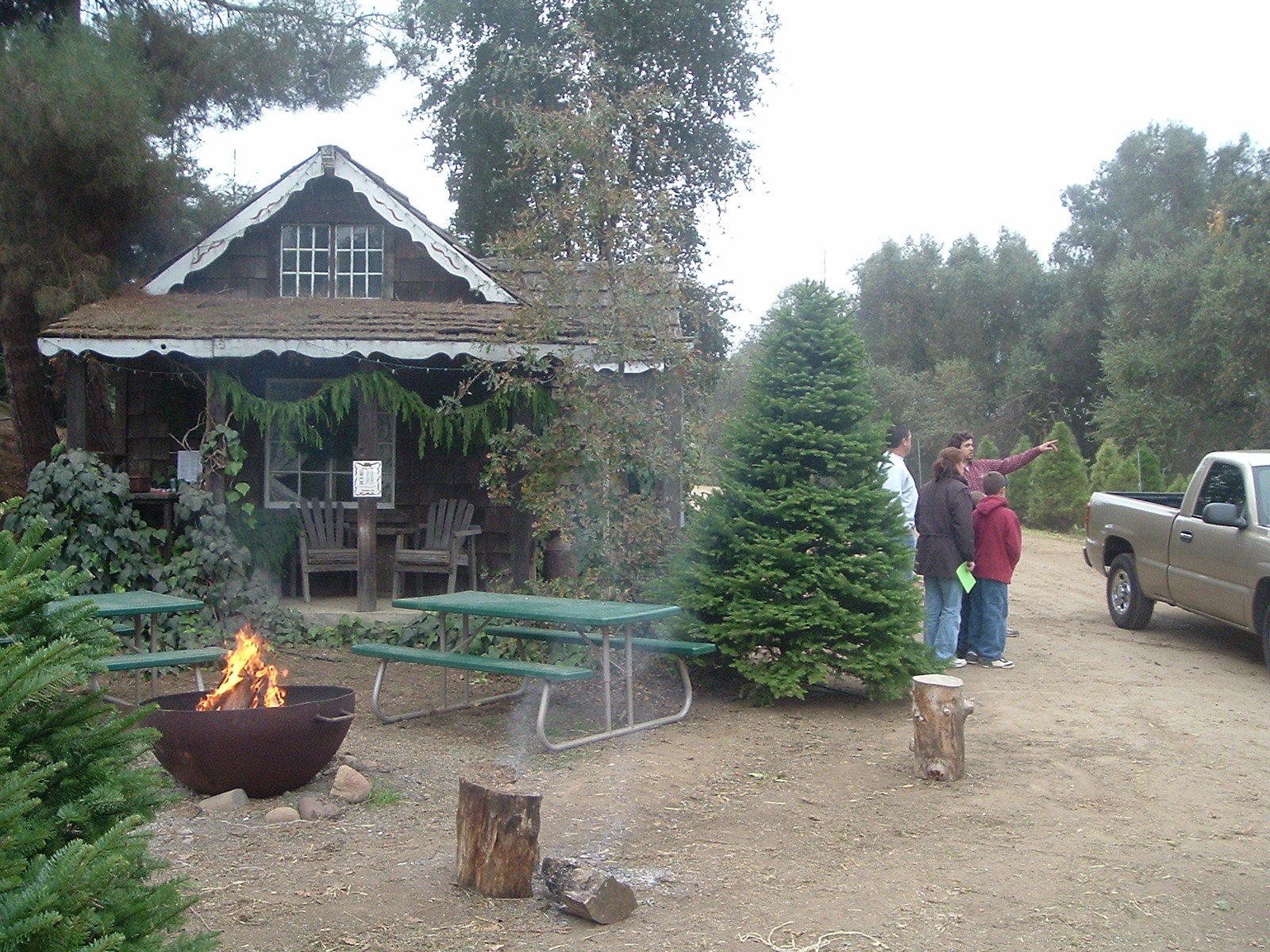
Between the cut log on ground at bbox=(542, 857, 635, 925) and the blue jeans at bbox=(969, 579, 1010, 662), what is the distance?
6.02 metres

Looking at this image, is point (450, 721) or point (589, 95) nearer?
point (450, 721)

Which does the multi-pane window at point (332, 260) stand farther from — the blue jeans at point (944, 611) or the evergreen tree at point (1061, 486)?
the evergreen tree at point (1061, 486)

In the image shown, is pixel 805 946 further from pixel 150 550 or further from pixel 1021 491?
pixel 1021 491

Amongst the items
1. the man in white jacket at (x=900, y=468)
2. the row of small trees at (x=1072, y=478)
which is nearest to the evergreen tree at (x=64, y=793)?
the man in white jacket at (x=900, y=468)

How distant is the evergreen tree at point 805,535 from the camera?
26.1 feet

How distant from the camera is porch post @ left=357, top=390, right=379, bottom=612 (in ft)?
36.7

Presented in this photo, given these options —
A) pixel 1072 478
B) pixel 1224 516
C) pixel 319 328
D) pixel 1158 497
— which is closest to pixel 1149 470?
pixel 1072 478

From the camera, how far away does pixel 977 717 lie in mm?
7898

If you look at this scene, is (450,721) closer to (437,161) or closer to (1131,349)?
(437,161)

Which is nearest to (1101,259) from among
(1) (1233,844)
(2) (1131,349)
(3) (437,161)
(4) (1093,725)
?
(2) (1131,349)

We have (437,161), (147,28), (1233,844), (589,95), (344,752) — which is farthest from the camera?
(437,161)

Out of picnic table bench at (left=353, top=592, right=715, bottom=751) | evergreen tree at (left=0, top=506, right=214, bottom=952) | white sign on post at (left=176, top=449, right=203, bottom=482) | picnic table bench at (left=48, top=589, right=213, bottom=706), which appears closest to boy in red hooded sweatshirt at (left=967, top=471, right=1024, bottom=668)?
picnic table bench at (left=353, top=592, right=715, bottom=751)

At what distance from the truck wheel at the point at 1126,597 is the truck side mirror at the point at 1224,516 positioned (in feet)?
6.42

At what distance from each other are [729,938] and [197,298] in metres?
10.3
